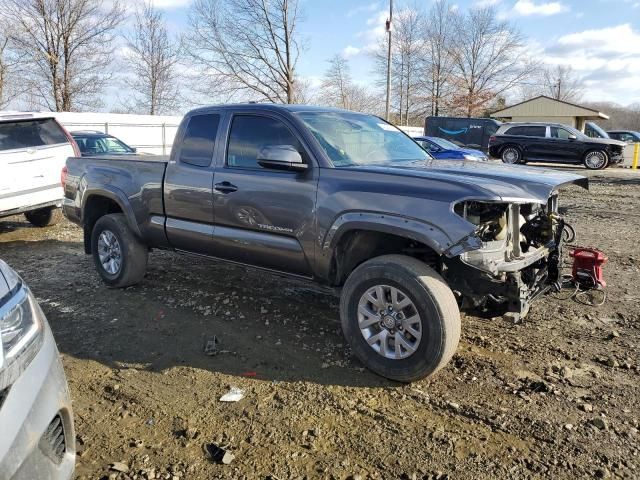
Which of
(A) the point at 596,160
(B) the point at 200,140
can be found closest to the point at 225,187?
(B) the point at 200,140

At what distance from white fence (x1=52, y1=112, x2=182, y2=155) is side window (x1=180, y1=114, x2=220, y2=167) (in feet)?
56.7

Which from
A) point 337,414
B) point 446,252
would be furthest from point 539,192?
point 337,414

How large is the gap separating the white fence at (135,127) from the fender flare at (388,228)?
747 inches

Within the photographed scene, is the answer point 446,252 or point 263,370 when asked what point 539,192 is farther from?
point 263,370

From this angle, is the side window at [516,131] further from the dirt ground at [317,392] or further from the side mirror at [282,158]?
the side mirror at [282,158]

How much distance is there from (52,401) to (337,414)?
166 centimetres

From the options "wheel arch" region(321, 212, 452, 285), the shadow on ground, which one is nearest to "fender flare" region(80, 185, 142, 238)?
the shadow on ground

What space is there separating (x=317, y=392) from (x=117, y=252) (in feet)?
10.2

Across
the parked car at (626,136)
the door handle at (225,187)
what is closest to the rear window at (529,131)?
the parked car at (626,136)

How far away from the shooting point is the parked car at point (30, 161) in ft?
24.8

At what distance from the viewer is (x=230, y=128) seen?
15.1 feet

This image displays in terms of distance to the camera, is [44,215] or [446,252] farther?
[44,215]

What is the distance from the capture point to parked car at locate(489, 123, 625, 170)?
20.6m

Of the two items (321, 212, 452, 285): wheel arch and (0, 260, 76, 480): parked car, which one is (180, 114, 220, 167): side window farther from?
(0, 260, 76, 480): parked car
